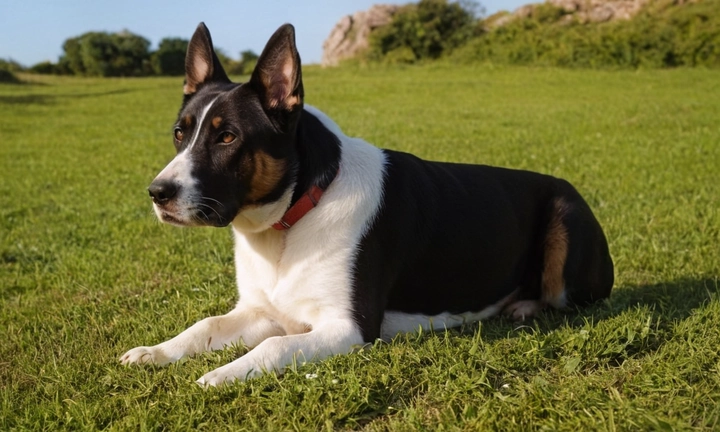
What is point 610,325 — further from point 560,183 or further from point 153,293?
point 153,293

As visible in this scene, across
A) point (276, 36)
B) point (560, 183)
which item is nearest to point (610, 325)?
point (560, 183)

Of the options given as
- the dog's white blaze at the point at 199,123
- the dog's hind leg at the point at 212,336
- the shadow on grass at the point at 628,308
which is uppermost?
the dog's white blaze at the point at 199,123

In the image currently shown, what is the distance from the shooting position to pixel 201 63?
451cm

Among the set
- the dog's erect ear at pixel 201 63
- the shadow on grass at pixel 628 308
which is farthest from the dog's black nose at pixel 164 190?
the shadow on grass at pixel 628 308

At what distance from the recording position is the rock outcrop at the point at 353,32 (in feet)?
148

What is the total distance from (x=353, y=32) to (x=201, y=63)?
44743 mm

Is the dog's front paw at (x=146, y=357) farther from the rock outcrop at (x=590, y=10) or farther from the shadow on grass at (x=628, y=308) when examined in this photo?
the rock outcrop at (x=590, y=10)

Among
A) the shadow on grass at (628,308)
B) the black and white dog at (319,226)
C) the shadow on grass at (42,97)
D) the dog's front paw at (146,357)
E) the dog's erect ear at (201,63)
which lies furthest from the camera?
the shadow on grass at (42,97)

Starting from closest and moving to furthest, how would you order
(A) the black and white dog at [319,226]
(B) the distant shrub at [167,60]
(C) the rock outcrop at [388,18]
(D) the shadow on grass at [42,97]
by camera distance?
(A) the black and white dog at [319,226]
(D) the shadow on grass at [42,97]
(C) the rock outcrop at [388,18]
(B) the distant shrub at [167,60]

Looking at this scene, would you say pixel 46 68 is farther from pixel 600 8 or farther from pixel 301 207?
pixel 301 207

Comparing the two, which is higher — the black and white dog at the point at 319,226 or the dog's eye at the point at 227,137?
the dog's eye at the point at 227,137

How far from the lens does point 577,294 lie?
488 centimetres

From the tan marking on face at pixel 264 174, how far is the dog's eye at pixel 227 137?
151mm

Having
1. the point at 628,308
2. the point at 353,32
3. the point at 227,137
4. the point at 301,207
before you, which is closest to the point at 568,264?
the point at 628,308
